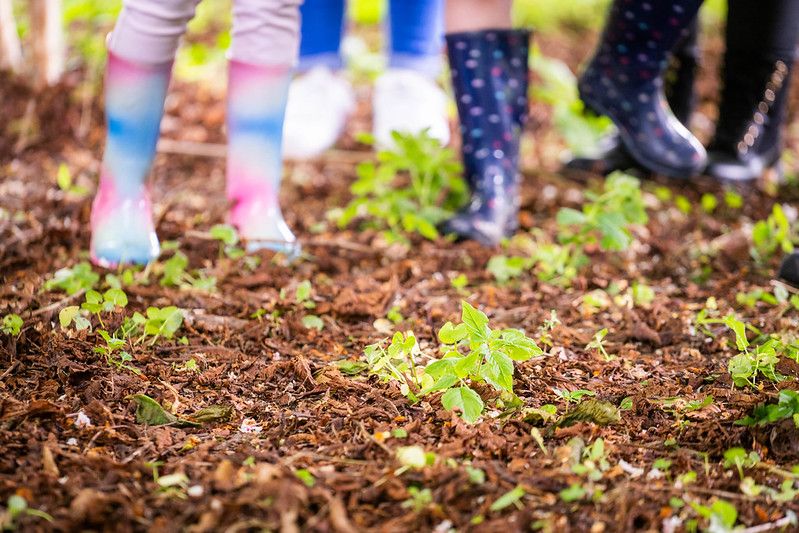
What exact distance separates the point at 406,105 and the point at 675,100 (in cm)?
83

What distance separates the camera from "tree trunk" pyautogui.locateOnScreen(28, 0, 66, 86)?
9.18 ft

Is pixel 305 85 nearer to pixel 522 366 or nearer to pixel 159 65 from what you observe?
pixel 159 65

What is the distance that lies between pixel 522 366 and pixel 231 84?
35.7 inches

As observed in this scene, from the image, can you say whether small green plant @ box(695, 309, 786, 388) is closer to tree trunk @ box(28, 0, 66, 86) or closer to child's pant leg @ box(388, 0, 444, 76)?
child's pant leg @ box(388, 0, 444, 76)

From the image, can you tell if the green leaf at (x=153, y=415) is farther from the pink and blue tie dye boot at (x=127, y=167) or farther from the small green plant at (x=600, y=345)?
the small green plant at (x=600, y=345)

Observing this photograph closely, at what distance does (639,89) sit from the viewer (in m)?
2.35

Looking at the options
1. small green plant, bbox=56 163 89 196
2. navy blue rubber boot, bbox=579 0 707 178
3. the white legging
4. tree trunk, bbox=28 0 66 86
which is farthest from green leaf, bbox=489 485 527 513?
tree trunk, bbox=28 0 66 86

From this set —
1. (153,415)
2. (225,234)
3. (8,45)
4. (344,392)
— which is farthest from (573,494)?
(8,45)

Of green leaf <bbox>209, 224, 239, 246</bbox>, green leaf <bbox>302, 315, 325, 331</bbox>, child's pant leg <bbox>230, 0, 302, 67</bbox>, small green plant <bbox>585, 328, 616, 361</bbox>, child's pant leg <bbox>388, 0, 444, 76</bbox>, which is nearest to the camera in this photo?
small green plant <bbox>585, 328, 616, 361</bbox>

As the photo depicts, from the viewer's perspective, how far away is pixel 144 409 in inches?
55.1

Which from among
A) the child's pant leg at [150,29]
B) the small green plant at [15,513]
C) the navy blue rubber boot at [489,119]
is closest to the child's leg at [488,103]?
the navy blue rubber boot at [489,119]

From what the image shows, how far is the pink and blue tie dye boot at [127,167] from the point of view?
6.09ft

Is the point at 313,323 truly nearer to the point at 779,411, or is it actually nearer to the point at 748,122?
the point at 779,411

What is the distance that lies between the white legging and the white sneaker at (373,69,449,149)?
853 mm
